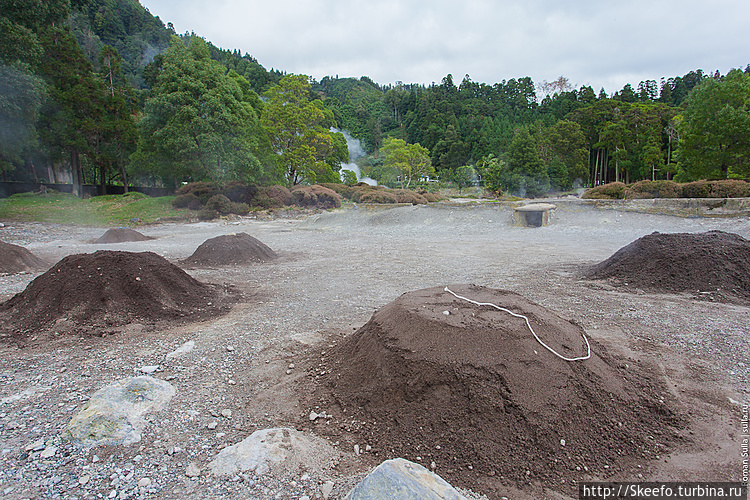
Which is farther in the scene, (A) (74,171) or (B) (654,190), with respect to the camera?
(A) (74,171)

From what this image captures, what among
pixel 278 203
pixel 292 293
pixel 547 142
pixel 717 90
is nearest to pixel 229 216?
pixel 278 203

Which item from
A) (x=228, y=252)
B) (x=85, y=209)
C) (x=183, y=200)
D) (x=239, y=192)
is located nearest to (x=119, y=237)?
(x=228, y=252)

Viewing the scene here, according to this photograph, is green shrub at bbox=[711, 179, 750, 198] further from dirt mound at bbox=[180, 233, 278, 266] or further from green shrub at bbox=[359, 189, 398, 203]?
dirt mound at bbox=[180, 233, 278, 266]

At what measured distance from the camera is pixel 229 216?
849 inches

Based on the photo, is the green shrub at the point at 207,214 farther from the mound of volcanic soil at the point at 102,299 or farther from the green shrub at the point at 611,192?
the green shrub at the point at 611,192

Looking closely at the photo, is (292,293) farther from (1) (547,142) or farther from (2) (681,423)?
(1) (547,142)

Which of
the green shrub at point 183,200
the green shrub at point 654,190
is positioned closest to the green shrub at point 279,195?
the green shrub at point 183,200

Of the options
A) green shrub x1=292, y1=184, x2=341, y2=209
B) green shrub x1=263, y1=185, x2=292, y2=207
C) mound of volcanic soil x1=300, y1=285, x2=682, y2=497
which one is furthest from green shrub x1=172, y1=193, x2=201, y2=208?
mound of volcanic soil x1=300, y1=285, x2=682, y2=497

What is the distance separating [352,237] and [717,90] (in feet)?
73.4

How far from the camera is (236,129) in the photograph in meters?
22.7

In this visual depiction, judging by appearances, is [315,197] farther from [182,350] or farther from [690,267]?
[182,350]

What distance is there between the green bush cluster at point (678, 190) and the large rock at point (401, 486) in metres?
19.3

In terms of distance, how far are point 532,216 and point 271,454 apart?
15.9m

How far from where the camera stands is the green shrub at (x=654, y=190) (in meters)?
17.0
